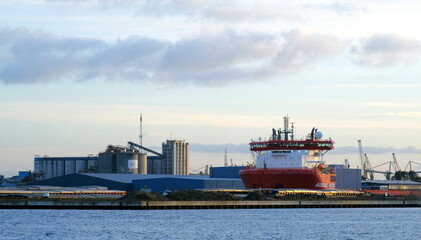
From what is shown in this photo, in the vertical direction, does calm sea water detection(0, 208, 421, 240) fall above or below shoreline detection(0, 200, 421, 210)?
below

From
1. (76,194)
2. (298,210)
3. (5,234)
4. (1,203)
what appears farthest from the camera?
(76,194)

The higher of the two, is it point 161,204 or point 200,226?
point 161,204

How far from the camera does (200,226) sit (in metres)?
122

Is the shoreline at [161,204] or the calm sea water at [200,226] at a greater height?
the shoreline at [161,204]

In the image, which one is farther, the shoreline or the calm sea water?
the shoreline

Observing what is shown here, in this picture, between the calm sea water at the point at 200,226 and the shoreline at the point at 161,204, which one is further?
the shoreline at the point at 161,204

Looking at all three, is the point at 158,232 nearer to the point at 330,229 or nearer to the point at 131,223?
the point at 131,223

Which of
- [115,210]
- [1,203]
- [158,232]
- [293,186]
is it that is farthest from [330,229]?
[293,186]

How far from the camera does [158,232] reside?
364 ft

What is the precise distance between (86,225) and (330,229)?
30661 millimetres

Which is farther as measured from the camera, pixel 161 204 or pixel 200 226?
pixel 161 204

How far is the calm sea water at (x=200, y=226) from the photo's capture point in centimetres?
10794

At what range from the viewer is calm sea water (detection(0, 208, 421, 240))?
107938 mm

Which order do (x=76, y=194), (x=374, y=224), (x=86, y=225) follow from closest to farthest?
1. (x=86, y=225)
2. (x=374, y=224)
3. (x=76, y=194)
